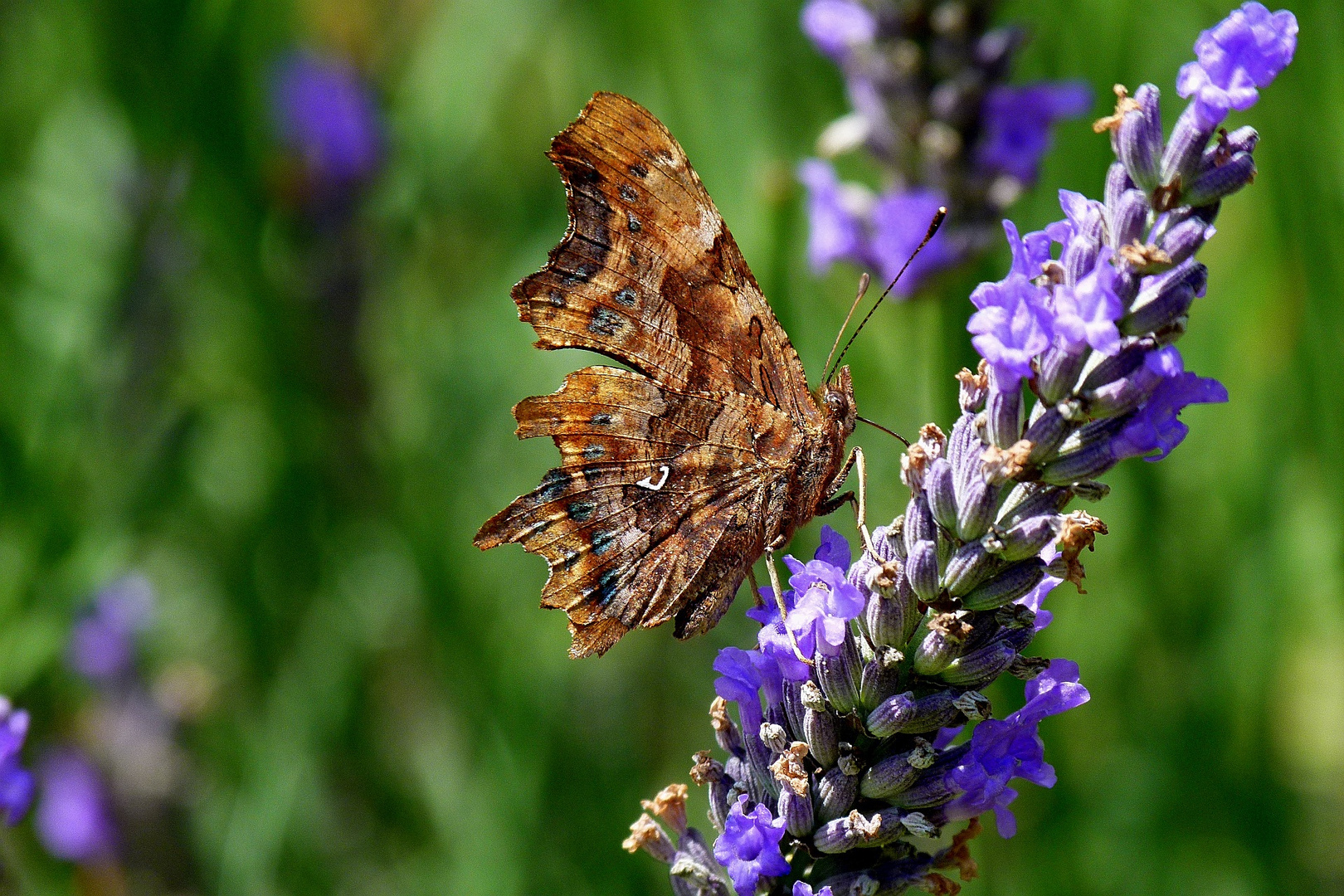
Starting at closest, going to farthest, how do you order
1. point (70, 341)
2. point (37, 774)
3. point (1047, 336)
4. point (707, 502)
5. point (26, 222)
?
point (1047, 336), point (707, 502), point (37, 774), point (70, 341), point (26, 222)

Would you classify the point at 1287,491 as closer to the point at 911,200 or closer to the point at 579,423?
the point at 911,200

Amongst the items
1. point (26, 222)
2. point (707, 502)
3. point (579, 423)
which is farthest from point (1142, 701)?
point (26, 222)

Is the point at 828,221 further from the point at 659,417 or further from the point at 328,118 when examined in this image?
the point at 328,118

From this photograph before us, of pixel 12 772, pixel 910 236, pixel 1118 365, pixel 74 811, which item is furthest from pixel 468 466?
pixel 1118 365

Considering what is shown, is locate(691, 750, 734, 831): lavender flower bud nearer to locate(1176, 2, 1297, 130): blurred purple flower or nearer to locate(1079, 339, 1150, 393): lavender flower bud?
locate(1079, 339, 1150, 393): lavender flower bud

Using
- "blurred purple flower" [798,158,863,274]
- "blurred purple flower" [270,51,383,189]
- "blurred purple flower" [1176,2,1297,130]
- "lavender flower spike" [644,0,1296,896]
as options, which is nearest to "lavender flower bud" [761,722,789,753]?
"lavender flower spike" [644,0,1296,896]

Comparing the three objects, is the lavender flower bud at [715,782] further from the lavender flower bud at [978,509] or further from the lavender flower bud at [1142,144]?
the lavender flower bud at [1142,144]
